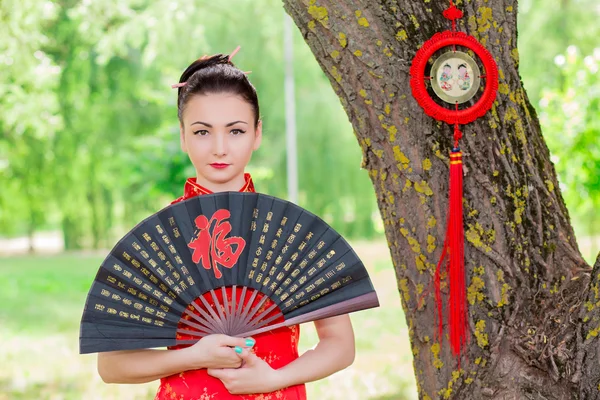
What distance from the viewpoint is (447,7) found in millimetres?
2109

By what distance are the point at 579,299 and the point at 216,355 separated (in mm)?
1036

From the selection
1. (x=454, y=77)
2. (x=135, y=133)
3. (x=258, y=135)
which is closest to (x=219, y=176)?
(x=258, y=135)

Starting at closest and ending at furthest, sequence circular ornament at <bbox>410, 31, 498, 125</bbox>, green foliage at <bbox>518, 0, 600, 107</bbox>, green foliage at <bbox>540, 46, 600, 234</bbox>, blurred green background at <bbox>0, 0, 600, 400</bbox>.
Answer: circular ornament at <bbox>410, 31, 498, 125</bbox>, blurred green background at <bbox>0, 0, 600, 400</bbox>, green foliage at <bbox>540, 46, 600, 234</bbox>, green foliage at <bbox>518, 0, 600, 107</bbox>

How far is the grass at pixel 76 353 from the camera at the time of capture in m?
6.10

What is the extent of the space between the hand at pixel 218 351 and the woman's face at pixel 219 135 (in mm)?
378

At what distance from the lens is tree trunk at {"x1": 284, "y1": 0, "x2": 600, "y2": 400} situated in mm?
2100

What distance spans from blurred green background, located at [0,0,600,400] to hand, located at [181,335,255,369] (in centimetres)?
424

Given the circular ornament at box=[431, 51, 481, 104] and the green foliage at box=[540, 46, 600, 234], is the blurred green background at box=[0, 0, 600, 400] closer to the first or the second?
the green foliage at box=[540, 46, 600, 234]

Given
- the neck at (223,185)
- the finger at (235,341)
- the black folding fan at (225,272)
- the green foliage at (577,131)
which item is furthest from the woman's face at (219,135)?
the green foliage at (577,131)

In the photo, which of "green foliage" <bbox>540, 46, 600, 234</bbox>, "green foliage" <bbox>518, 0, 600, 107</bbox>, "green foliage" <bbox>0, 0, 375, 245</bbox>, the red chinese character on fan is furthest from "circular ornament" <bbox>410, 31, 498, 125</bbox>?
"green foliage" <bbox>0, 0, 375, 245</bbox>

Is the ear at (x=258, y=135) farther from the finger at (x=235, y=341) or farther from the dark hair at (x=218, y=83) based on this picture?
the finger at (x=235, y=341)

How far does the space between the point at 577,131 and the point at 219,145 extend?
6853 mm

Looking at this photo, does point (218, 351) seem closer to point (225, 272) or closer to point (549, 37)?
point (225, 272)

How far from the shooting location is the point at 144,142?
11891mm
